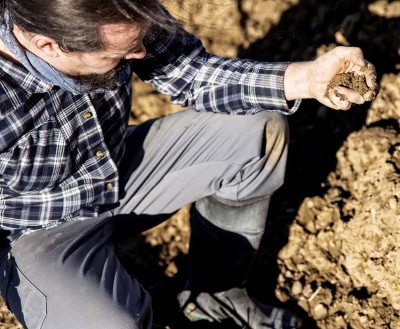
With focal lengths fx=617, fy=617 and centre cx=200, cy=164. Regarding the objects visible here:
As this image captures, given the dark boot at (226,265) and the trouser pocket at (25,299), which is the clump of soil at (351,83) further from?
the trouser pocket at (25,299)

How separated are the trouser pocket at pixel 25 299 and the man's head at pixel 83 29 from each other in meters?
0.58

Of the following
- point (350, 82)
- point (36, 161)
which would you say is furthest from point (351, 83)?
point (36, 161)

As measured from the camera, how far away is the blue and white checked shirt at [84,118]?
153cm

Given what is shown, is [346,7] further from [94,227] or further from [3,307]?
[3,307]

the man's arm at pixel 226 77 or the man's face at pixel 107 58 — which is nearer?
the man's face at pixel 107 58

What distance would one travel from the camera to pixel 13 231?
67.2 inches

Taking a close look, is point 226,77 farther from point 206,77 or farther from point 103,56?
point 103,56

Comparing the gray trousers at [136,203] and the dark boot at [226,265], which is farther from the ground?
the gray trousers at [136,203]

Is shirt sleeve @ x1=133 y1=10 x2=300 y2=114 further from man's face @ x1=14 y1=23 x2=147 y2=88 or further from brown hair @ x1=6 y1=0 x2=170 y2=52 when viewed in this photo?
brown hair @ x1=6 y1=0 x2=170 y2=52

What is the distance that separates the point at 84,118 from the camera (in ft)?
5.32

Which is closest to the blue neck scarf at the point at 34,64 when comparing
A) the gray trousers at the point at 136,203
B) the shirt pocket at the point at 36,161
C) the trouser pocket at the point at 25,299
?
the shirt pocket at the point at 36,161

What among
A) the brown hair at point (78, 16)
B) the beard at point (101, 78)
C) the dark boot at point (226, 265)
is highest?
the brown hair at point (78, 16)

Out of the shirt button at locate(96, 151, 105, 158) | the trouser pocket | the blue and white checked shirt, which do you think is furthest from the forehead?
the trouser pocket

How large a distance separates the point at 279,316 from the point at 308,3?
4.92 ft
